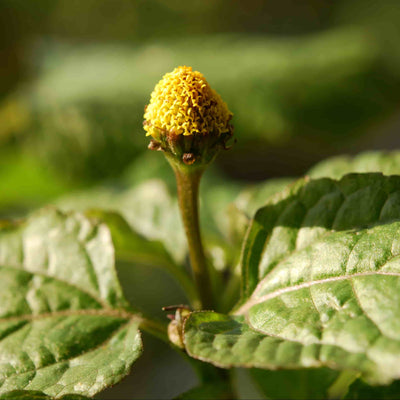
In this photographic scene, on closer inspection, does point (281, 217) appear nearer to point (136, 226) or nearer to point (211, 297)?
point (211, 297)

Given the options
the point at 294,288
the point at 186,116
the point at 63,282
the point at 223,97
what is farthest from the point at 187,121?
the point at 223,97

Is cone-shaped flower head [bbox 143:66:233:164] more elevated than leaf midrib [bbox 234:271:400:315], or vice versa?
cone-shaped flower head [bbox 143:66:233:164]

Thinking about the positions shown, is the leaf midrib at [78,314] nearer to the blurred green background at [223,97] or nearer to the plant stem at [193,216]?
the plant stem at [193,216]

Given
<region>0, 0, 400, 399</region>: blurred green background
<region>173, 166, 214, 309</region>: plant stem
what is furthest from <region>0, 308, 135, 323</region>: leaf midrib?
<region>0, 0, 400, 399</region>: blurred green background

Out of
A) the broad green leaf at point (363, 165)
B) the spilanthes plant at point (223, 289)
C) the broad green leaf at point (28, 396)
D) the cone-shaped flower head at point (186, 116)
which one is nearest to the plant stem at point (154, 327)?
the spilanthes plant at point (223, 289)

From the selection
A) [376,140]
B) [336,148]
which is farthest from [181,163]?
[376,140]

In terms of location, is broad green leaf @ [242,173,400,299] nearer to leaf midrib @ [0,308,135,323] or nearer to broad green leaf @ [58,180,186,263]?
leaf midrib @ [0,308,135,323]
